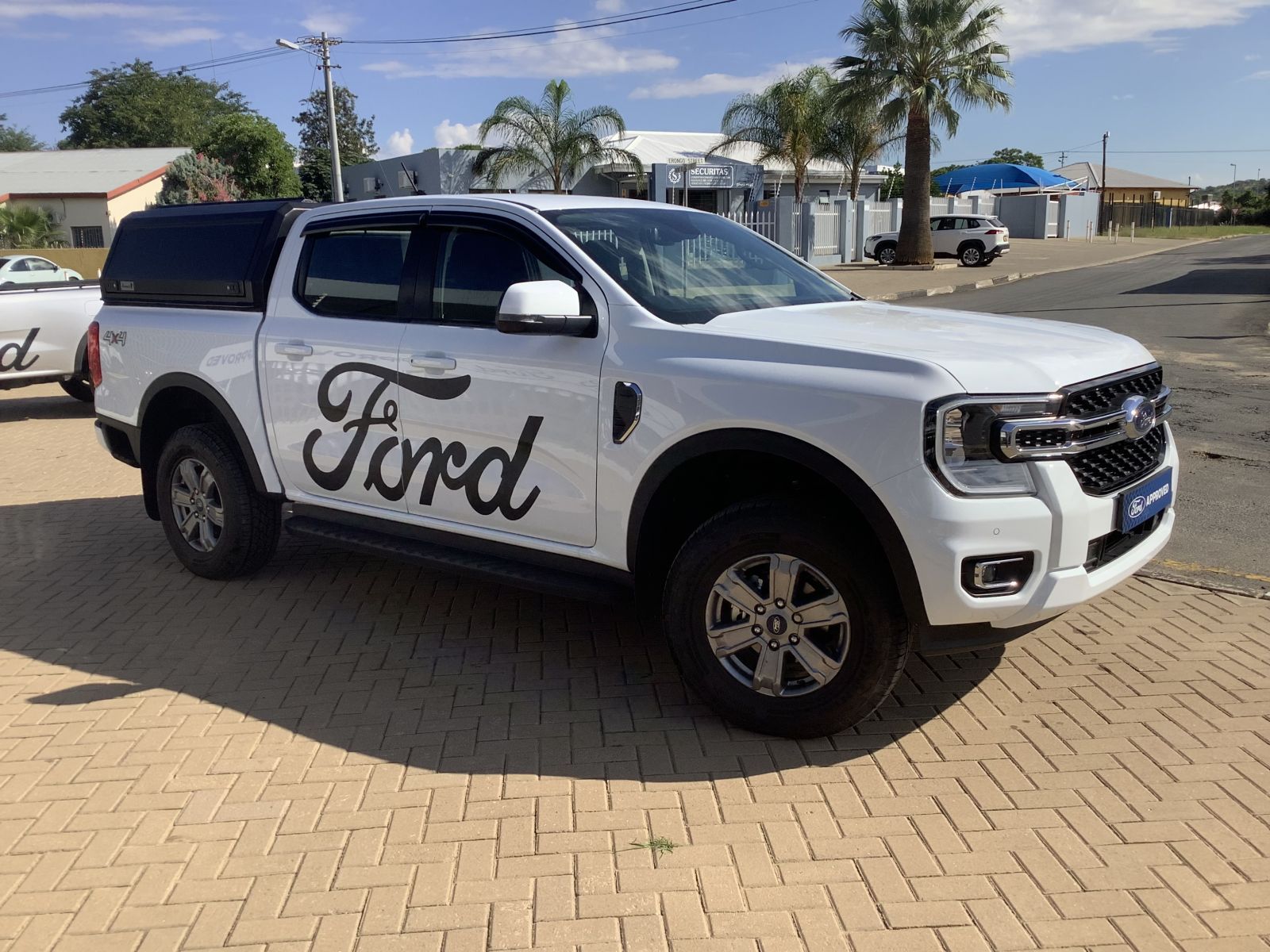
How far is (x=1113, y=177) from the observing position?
9906 cm

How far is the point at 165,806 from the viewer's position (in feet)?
11.8

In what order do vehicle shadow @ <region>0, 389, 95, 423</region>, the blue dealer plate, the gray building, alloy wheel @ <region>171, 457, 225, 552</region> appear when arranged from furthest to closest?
the gray building, vehicle shadow @ <region>0, 389, 95, 423</region>, alloy wheel @ <region>171, 457, 225, 552</region>, the blue dealer plate

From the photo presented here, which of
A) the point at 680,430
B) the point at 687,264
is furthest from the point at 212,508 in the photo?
the point at 680,430

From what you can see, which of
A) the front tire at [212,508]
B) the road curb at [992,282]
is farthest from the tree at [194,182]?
the front tire at [212,508]

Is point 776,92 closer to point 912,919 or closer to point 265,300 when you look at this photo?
point 265,300

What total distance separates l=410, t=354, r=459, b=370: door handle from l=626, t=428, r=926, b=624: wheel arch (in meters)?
1.04

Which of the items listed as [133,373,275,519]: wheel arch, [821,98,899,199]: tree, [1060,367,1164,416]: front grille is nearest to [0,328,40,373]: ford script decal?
[133,373,275,519]: wheel arch

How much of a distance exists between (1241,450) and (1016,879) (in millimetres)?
6350

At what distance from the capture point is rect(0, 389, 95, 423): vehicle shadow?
12148mm

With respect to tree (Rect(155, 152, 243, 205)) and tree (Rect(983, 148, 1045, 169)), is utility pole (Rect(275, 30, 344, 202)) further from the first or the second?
tree (Rect(983, 148, 1045, 169))

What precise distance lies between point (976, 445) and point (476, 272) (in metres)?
2.26

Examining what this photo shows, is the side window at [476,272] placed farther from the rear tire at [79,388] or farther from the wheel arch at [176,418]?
the rear tire at [79,388]

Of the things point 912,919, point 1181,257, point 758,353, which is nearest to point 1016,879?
point 912,919

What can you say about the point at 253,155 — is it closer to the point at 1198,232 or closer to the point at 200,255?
the point at 200,255
